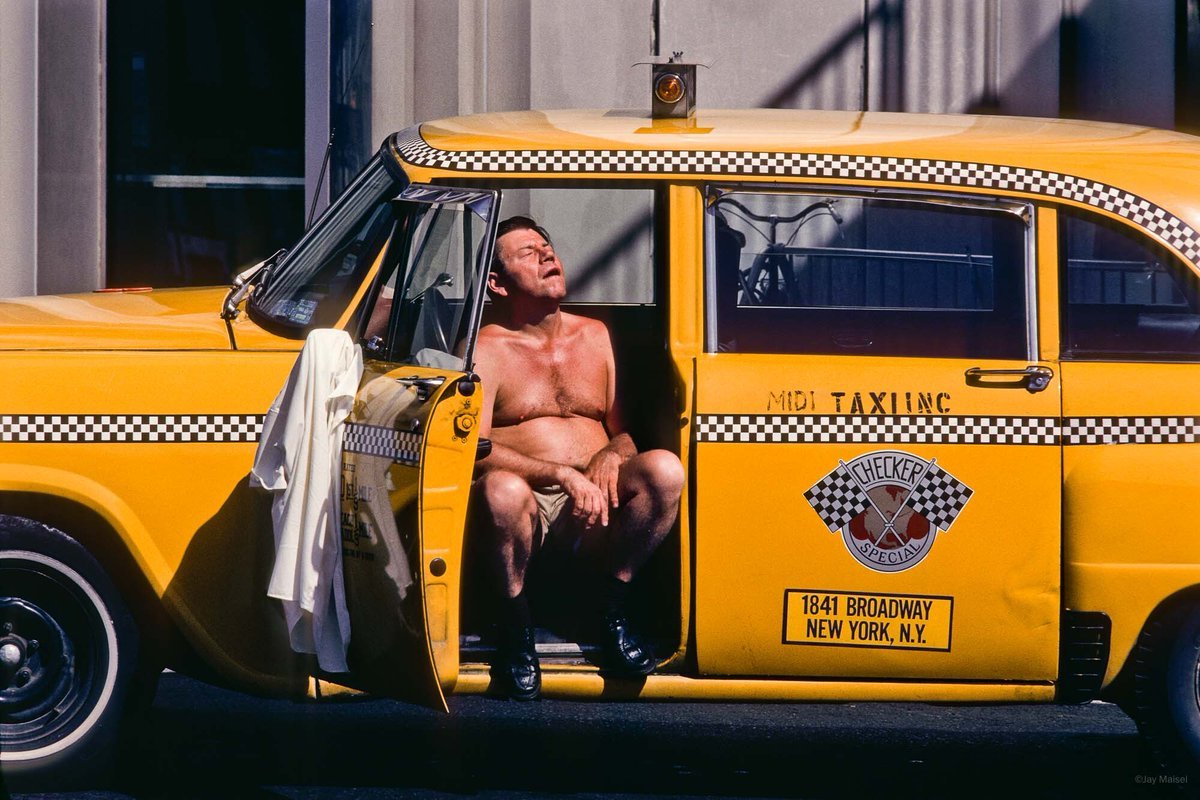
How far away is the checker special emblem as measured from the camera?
4734mm

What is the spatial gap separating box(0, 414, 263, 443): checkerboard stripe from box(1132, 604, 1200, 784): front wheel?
8.72 feet

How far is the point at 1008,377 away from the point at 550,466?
1.39m

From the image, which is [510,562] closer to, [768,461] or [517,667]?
[517,667]

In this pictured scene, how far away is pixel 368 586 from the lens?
454 centimetres

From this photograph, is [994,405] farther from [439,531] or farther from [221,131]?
[221,131]

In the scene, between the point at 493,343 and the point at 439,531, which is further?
the point at 493,343

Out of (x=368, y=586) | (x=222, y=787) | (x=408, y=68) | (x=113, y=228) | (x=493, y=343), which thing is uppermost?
(x=408, y=68)

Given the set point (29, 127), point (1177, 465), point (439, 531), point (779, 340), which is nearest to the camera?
point (439, 531)

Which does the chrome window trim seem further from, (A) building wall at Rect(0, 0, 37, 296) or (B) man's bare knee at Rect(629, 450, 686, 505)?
(A) building wall at Rect(0, 0, 37, 296)

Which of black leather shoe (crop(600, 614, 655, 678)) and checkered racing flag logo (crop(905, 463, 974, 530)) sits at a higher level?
checkered racing flag logo (crop(905, 463, 974, 530))

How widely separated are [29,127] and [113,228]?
79 cm

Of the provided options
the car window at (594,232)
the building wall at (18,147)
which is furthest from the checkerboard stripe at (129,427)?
the building wall at (18,147)

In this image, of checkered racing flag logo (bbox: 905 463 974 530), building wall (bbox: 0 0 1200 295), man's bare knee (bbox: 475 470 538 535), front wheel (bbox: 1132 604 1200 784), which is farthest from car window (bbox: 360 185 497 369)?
building wall (bbox: 0 0 1200 295)

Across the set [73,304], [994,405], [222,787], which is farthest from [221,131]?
[994,405]
